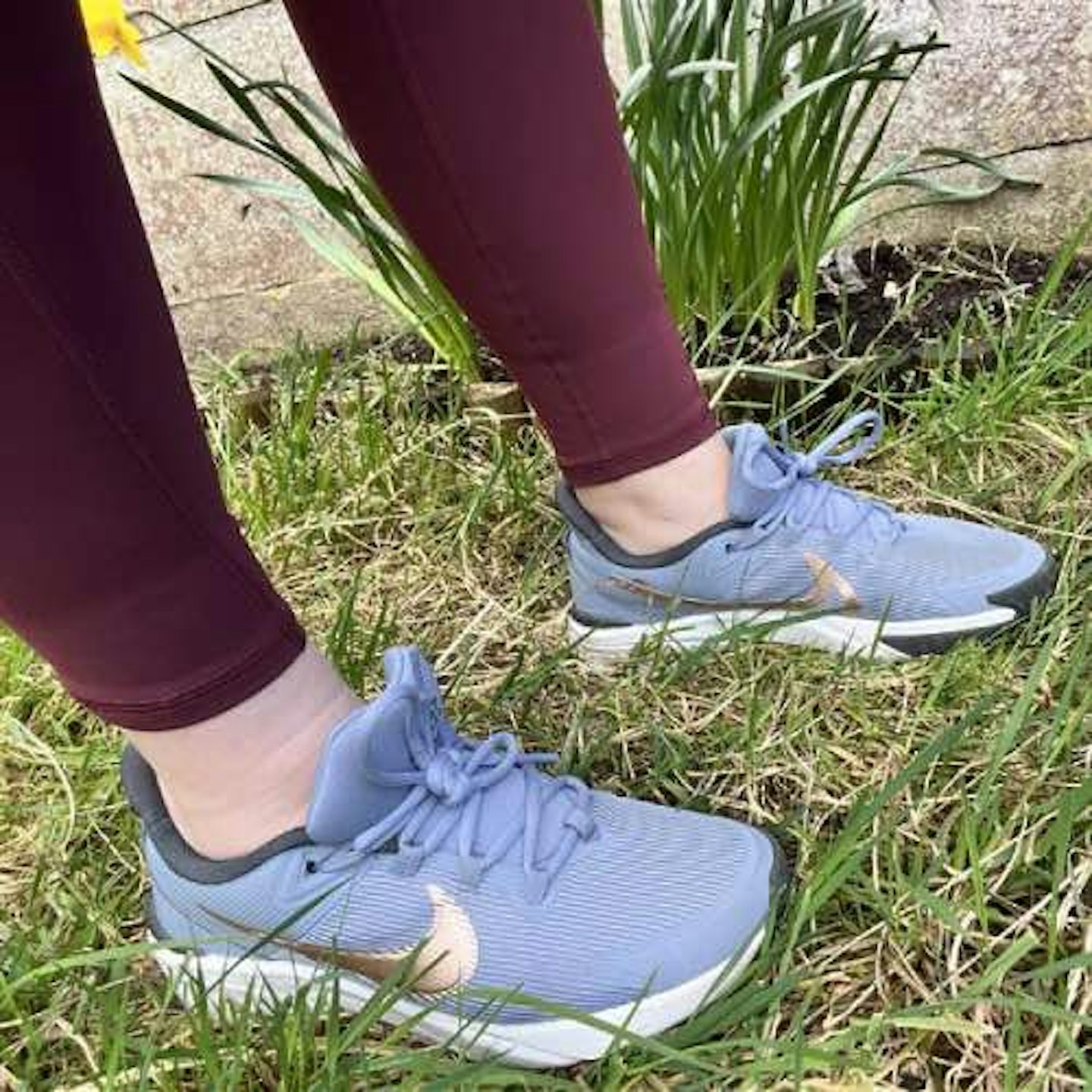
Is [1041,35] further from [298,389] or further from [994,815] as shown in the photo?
[994,815]

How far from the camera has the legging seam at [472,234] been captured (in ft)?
2.19

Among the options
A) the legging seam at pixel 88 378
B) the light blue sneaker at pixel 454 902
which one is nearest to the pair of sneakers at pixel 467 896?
the light blue sneaker at pixel 454 902

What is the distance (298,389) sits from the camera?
1.36 metres

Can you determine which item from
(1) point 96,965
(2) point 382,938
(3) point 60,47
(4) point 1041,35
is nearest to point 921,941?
(2) point 382,938

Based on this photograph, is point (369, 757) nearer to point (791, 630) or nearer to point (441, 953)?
point (441, 953)

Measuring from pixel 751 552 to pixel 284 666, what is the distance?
0.35 metres

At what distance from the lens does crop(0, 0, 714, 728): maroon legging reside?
1.73 feet

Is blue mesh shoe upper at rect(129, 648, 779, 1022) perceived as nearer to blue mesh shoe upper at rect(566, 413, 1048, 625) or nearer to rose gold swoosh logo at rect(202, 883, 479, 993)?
rose gold swoosh logo at rect(202, 883, 479, 993)

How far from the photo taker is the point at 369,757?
649 millimetres

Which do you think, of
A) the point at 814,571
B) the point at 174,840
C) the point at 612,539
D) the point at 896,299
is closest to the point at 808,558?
the point at 814,571

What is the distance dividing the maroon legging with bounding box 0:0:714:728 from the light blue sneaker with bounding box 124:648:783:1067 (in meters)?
0.08

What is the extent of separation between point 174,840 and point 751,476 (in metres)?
0.43

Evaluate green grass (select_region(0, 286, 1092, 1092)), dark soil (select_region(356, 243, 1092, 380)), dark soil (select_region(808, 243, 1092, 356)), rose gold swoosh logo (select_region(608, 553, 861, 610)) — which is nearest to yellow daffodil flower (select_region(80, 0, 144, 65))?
green grass (select_region(0, 286, 1092, 1092))

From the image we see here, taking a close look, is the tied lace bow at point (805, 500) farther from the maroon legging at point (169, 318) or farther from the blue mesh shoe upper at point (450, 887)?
the blue mesh shoe upper at point (450, 887)
